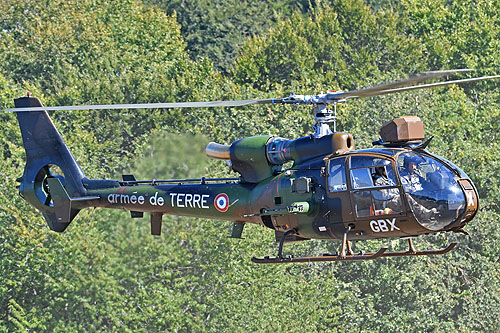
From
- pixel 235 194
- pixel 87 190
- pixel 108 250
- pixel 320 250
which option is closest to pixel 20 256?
pixel 108 250

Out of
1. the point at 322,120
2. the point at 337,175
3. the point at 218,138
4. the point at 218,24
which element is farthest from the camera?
the point at 218,24

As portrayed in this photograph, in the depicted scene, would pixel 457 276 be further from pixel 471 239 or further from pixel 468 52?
pixel 468 52

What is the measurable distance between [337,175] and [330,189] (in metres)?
0.28

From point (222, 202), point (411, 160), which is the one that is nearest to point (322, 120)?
point (411, 160)

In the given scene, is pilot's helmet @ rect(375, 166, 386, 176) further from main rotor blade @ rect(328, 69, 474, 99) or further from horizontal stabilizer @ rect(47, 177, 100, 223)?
horizontal stabilizer @ rect(47, 177, 100, 223)

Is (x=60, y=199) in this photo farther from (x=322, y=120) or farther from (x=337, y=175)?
(x=337, y=175)

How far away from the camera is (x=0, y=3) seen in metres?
63.2

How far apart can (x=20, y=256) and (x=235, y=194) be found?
66.1 feet

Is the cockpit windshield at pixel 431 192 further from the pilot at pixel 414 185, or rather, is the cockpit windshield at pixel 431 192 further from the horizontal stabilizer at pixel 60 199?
the horizontal stabilizer at pixel 60 199

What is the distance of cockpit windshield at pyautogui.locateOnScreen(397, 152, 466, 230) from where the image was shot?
18312 millimetres

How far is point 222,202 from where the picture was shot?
20.8 meters

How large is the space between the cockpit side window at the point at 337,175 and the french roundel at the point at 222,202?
2.51 metres

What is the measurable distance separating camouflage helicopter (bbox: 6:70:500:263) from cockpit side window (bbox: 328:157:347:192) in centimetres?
2

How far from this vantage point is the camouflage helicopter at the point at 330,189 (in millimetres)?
18375
